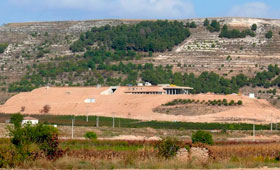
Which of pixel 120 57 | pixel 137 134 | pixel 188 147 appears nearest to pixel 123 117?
pixel 137 134

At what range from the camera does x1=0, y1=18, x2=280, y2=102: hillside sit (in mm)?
127438

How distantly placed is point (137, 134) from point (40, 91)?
48.8 m

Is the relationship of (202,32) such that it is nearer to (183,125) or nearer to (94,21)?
(94,21)

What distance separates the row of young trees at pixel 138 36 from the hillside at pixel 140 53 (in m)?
1.48

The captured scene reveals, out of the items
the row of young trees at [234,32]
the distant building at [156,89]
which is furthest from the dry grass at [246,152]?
the row of young trees at [234,32]

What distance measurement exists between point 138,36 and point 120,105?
5022 cm

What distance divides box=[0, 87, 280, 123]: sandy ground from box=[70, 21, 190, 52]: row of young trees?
35278 mm

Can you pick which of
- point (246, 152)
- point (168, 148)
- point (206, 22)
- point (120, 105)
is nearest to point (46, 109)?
point (120, 105)

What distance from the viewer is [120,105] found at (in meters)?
101

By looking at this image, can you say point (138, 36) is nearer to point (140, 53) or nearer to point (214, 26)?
point (140, 53)

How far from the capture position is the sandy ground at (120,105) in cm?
8814

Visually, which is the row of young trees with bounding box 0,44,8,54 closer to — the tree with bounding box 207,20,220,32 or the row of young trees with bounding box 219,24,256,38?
the tree with bounding box 207,20,220,32

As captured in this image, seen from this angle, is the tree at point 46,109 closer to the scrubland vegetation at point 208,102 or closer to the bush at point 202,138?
the scrubland vegetation at point 208,102

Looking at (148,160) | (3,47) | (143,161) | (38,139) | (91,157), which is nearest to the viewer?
(143,161)
